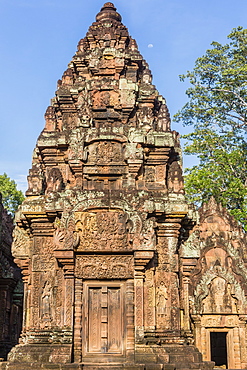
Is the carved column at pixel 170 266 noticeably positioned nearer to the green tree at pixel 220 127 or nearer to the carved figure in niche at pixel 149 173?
the carved figure in niche at pixel 149 173

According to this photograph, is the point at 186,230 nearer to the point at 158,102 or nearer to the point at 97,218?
the point at 97,218

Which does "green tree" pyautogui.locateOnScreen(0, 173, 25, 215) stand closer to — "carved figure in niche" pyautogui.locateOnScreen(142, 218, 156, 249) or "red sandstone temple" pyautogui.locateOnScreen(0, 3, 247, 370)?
"red sandstone temple" pyautogui.locateOnScreen(0, 3, 247, 370)

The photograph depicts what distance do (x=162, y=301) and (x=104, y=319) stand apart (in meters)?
1.16

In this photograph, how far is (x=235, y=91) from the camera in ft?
76.3

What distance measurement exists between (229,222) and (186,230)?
23.0ft

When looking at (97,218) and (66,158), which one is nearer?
(97,218)

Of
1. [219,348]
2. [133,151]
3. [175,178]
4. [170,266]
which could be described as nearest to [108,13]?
[133,151]

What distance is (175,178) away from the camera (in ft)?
34.2

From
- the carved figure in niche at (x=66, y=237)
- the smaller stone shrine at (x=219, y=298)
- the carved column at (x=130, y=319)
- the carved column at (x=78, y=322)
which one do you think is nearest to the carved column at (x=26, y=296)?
the carved column at (x=78, y=322)

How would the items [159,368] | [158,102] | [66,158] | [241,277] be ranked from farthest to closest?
[241,277] → [158,102] → [66,158] → [159,368]

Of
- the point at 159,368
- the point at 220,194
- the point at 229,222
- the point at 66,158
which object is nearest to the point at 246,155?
the point at 220,194

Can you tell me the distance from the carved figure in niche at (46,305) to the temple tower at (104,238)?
2cm

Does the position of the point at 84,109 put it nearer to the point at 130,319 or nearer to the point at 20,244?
the point at 20,244

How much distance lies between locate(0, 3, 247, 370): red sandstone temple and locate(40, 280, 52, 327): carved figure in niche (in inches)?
0.7
